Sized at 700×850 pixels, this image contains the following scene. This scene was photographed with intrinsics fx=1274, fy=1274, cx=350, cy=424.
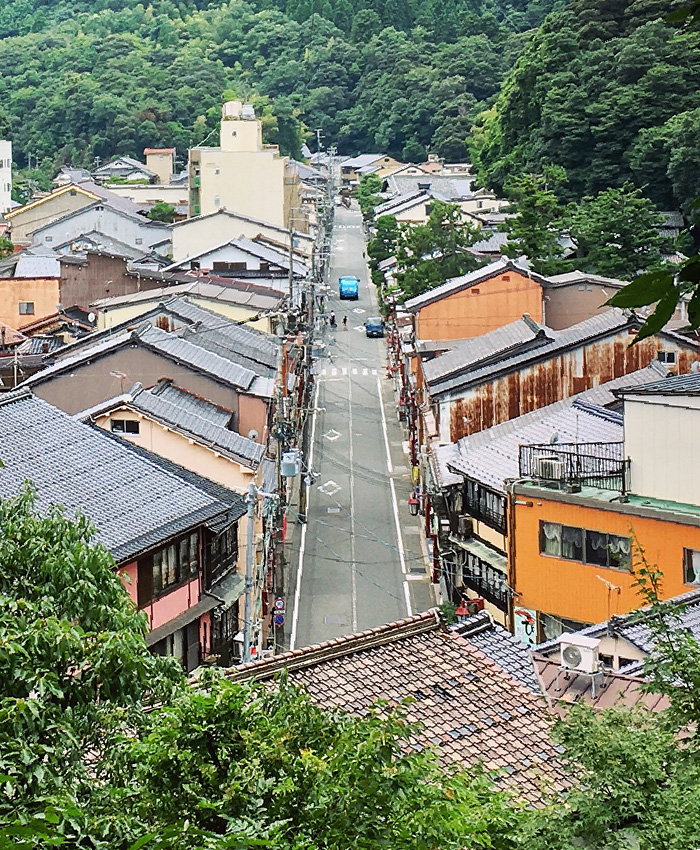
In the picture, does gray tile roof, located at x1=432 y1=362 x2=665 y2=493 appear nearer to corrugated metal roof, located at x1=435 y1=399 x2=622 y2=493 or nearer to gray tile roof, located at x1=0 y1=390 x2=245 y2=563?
corrugated metal roof, located at x1=435 y1=399 x2=622 y2=493

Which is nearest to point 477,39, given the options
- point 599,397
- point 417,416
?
point 417,416

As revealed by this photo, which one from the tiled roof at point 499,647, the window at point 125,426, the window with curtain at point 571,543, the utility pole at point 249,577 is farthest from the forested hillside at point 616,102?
the tiled roof at point 499,647

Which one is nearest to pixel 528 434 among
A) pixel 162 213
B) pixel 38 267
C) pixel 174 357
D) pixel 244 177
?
pixel 174 357

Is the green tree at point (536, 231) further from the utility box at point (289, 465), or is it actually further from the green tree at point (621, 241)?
the utility box at point (289, 465)

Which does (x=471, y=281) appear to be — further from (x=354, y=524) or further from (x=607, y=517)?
(x=607, y=517)

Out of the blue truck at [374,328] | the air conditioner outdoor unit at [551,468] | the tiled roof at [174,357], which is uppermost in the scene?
the tiled roof at [174,357]

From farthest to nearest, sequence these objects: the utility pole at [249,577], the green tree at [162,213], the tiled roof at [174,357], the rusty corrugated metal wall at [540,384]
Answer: the green tree at [162,213], the rusty corrugated metal wall at [540,384], the tiled roof at [174,357], the utility pole at [249,577]
